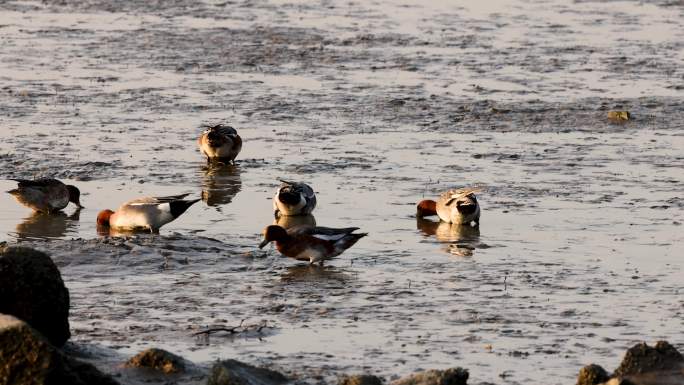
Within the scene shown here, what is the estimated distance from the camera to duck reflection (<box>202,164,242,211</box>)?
17.3 meters

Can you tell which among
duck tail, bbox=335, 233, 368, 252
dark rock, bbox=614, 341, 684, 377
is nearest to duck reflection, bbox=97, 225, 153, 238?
duck tail, bbox=335, 233, 368, 252

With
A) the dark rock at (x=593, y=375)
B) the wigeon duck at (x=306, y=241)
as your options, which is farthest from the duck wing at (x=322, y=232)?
the dark rock at (x=593, y=375)

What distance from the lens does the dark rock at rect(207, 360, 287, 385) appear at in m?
9.34

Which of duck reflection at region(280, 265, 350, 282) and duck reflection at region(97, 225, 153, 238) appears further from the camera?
duck reflection at region(97, 225, 153, 238)

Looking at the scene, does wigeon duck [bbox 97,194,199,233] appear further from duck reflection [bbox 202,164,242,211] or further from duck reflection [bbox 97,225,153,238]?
duck reflection [bbox 202,164,242,211]

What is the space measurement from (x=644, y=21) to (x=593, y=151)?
11470 millimetres

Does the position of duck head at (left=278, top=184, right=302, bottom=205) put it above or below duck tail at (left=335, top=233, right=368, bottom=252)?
Result: above

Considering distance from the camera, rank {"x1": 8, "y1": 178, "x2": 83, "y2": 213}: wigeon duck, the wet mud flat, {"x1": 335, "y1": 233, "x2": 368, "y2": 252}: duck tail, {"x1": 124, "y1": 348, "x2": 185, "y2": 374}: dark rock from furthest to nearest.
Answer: {"x1": 8, "y1": 178, "x2": 83, "y2": 213}: wigeon duck
{"x1": 335, "y1": 233, "x2": 368, "y2": 252}: duck tail
the wet mud flat
{"x1": 124, "y1": 348, "x2": 185, "y2": 374}: dark rock

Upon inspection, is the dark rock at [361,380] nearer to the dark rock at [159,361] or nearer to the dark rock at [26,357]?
the dark rock at [159,361]

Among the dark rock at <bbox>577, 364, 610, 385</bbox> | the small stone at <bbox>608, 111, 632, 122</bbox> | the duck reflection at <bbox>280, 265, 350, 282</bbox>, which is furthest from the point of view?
the small stone at <bbox>608, 111, 632, 122</bbox>

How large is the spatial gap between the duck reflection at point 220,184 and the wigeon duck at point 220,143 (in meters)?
0.11

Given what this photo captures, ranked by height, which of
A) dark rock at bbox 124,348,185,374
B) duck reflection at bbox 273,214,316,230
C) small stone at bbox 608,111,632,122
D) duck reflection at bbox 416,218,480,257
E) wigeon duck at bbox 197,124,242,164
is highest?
small stone at bbox 608,111,632,122

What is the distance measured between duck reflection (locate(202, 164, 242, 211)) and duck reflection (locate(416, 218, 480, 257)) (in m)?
2.34

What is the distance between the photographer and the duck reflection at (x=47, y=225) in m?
15.6
